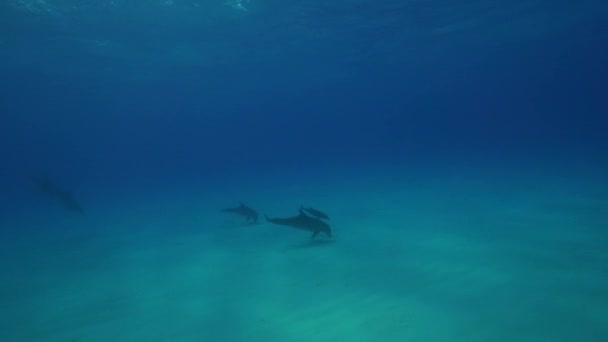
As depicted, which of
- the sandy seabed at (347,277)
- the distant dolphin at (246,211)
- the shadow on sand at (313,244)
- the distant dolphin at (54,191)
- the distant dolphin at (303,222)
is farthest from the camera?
the distant dolphin at (54,191)

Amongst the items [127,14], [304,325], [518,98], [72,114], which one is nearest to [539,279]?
[304,325]

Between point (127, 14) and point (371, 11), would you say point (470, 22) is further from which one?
point (127, 14)

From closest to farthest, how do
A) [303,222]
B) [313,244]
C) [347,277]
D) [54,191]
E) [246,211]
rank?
1. [347,277]
2. [303,222]
3. [313,244]
4. [246,211]
5. [54,191]

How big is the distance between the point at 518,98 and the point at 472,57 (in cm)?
15785

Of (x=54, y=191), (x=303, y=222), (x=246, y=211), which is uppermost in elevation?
(x=54, y=191)

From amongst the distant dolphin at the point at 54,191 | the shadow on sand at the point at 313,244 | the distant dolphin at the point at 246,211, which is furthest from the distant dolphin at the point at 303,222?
the distant dolphin at the point at 54,191

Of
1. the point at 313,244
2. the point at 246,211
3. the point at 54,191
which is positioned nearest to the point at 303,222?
the point at 313,244

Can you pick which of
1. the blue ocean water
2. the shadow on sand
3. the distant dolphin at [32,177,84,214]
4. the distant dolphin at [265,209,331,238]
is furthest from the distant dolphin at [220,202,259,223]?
the distant dolphin at [32,177,84,214]

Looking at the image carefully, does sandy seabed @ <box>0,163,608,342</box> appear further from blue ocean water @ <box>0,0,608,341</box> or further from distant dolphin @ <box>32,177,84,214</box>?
distant dolphin @ <box>32,177,84,214</box>

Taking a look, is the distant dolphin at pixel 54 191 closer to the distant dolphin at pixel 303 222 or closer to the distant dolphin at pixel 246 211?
the distant dolphin at pixel 246 211

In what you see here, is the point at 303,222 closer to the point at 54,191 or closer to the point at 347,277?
the point at 347,277

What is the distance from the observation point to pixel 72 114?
68.1m

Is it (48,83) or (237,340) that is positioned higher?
(48,83)

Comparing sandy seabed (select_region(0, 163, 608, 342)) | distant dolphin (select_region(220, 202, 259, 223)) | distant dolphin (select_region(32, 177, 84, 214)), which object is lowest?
sandy seabed (select_region(0, 163, 608, 342))
